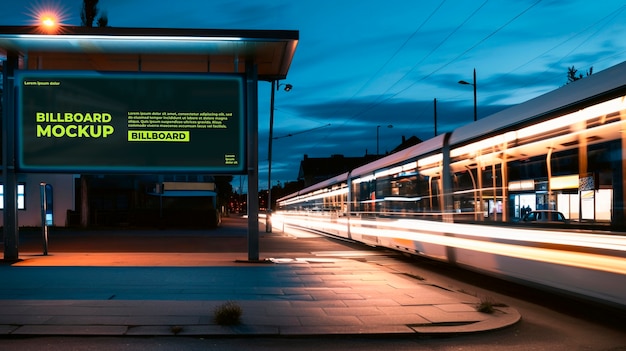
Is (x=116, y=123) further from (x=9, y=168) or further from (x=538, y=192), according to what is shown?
(x=538, y=192)

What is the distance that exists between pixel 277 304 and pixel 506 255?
3802mm

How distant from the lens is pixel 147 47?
15156 millimetres

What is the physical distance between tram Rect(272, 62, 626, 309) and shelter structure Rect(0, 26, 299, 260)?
4073 millimetres

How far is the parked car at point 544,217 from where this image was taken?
8.78 meters

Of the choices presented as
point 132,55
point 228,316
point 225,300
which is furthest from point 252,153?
point 228,316

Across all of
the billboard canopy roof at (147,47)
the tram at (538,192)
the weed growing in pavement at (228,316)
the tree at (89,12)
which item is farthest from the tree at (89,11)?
the weed growing in pavement at (228,316)

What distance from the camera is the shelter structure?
564 inches

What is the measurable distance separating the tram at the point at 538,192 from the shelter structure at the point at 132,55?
4073 mm

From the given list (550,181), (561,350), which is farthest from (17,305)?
(550,181)

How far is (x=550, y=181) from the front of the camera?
9172 millimetres

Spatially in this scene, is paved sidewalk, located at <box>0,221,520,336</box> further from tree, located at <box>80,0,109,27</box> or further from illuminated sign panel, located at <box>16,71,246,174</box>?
tree, located at <box>80,0,109,27</box>

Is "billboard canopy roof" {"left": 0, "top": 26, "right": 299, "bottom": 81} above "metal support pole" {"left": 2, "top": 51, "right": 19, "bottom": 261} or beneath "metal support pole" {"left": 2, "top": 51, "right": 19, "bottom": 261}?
above

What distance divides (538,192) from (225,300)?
4837mm

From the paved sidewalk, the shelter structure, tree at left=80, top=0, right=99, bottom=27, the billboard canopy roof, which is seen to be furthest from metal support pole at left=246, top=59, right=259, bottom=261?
tree at left=80, top=0, right=99, bottom=27
